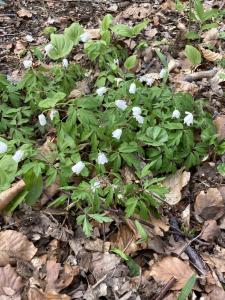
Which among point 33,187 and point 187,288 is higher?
point 33,187

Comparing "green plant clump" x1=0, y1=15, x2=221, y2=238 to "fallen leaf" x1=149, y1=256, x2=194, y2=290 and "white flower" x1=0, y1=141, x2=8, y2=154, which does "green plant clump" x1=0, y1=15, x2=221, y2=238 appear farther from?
"fallen leaf" x1=149, y1=256, x2=194, y2=290

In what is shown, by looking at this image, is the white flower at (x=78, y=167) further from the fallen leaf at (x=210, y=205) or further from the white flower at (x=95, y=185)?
the fallen leaf at (x=210, y=205)

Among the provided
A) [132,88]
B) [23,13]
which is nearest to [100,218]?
[132,88]

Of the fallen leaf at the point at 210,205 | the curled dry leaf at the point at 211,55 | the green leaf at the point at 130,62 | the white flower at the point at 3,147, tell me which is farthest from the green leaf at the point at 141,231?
the curled dry leaf at the point at 211,55

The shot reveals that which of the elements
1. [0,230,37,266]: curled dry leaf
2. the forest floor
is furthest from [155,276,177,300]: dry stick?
[0,230,37,266]: curled dry leaf

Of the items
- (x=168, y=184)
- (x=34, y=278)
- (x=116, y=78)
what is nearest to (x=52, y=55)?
(x=116, y=78)

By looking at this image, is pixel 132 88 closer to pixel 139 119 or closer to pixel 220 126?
pixel 139 119
